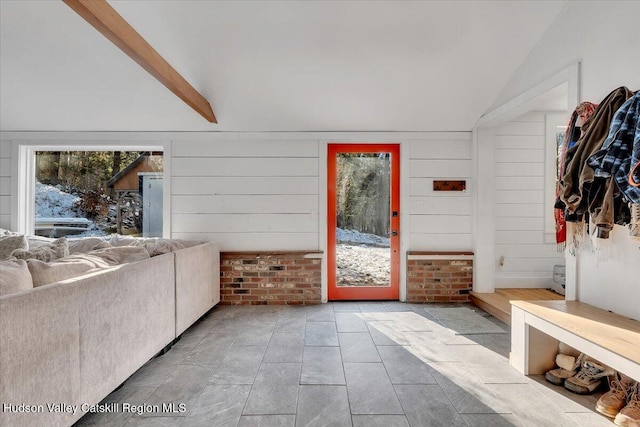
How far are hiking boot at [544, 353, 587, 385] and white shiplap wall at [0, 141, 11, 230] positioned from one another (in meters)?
5.64

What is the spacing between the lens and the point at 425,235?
→ 12.5ft

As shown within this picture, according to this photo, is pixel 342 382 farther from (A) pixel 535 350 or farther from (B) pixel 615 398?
(B) pixel 615 398

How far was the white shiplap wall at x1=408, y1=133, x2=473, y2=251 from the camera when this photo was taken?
12.4 ft

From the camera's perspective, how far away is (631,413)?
5.44 ft

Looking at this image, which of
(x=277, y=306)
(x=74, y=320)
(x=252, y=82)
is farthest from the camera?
(x=277, y=306)

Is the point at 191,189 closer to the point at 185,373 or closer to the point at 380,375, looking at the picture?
the point at 185,373

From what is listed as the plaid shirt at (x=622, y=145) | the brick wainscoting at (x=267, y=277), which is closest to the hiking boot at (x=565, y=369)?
the plaid shirt at (x=622, y=145)

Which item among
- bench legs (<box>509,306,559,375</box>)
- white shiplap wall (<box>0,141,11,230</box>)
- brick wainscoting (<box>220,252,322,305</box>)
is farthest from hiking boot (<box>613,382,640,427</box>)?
white shiplap wall (<box>0,141,11,230</box>)

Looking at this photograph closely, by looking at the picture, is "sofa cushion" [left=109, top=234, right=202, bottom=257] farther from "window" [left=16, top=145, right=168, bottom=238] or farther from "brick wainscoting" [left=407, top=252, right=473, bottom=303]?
"brick wainscoting" [left=407, top=252, right=473, bottom=303]

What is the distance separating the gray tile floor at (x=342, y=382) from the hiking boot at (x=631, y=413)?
0.10 metres

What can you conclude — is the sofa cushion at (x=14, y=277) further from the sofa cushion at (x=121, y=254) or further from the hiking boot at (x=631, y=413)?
the hiking boot at (x=631, y=413)

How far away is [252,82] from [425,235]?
2.69m

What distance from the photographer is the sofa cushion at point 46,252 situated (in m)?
1.84

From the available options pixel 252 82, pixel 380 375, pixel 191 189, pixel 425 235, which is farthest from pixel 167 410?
pixel 425 235
